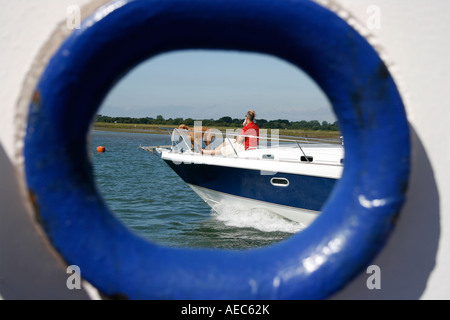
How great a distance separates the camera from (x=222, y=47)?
169cm

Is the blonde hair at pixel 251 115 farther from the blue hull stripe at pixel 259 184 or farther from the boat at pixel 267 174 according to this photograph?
the blue hull stripe at pixel 259 184

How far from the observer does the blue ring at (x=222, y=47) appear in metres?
1.49

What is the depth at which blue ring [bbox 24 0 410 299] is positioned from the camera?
4.90 feet

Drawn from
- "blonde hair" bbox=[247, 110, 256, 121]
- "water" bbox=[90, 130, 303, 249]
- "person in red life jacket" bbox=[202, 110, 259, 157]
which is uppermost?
"blonde hair" bbox=[247, 110, 256, 121]

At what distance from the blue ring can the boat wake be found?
5.60 m

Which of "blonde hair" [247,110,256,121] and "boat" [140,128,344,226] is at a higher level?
"blonde hair" [247,110,256,121]

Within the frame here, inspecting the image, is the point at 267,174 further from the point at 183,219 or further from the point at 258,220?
the point at 183,219

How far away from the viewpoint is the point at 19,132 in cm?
163

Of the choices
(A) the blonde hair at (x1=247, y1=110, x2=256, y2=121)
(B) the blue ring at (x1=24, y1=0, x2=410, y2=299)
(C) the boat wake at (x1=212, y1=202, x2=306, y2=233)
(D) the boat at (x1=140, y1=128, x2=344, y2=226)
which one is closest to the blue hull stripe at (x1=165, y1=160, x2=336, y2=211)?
(D) the boat at (x1=140, y1=128, x2=344, y2=226)

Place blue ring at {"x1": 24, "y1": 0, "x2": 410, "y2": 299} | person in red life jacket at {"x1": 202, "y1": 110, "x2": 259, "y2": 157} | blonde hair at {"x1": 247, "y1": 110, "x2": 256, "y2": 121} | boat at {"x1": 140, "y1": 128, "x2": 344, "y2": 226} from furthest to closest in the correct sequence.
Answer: person in red life jacket at {"x1": 202, "y1": 110, "x2": 259, "y2": 157} < blonde hair at {"x1": 247, "y1": 110, "x2": 256, "y2": 121} < boat at {"x1": 140, "y1": 128, "x2": 344, "y2": 226} < blue ring at {"x1": 24, "y1": 0, "x2": 410, "y2": 299}

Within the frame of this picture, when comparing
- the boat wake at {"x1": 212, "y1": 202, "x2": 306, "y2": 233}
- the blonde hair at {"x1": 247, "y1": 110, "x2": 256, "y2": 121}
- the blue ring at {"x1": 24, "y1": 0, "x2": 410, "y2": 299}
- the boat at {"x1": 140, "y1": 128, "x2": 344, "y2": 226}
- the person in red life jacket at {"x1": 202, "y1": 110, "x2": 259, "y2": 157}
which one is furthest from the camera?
the boat wake at {"x1": 212, "y1": 202, "x2": 306, "y2": 233}

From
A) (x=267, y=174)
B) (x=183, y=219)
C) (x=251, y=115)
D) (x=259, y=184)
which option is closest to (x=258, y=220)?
(x=259, y=184)

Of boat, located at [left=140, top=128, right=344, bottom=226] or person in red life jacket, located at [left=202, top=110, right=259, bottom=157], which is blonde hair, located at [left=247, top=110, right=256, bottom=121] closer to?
person in red life jacket, located at [left=202, top=110, right=259, bottom=157]

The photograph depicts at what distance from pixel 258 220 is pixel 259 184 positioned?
84 centimetres
